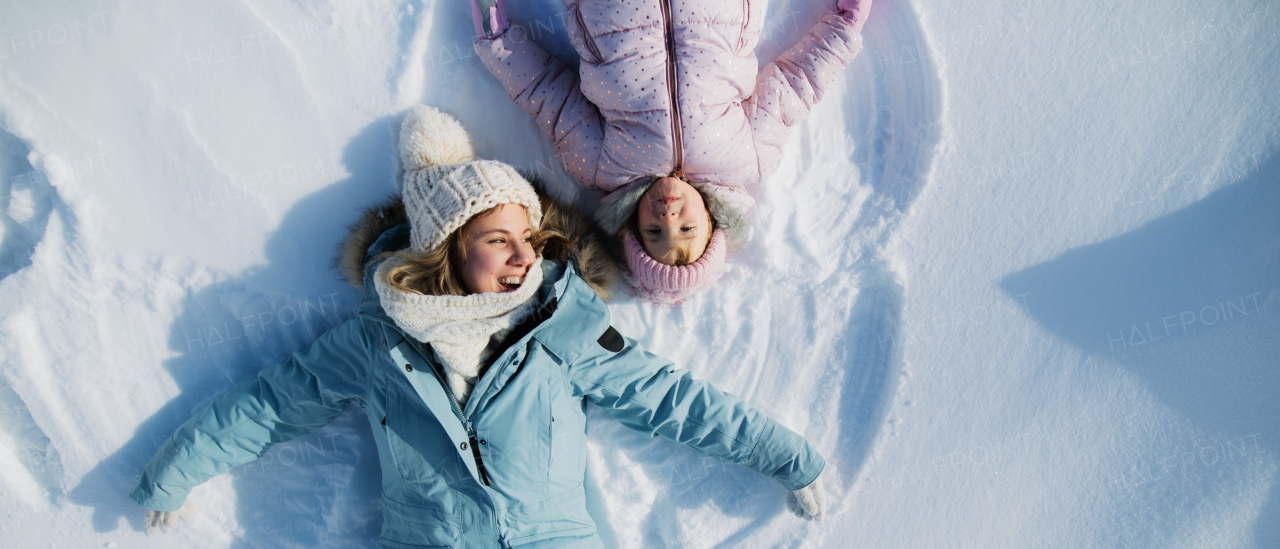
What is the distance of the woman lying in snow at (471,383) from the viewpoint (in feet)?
6.15

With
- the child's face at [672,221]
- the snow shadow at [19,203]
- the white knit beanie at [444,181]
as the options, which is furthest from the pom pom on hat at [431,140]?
the snow shadow at [19,203]

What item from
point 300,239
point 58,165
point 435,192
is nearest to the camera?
point 435,192

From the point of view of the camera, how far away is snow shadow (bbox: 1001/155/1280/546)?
227 centimetres

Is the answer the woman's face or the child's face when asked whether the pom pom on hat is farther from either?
the child's face

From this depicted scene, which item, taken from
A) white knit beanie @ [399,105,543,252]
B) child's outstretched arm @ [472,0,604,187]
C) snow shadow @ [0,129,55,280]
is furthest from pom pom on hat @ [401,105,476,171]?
snow shadow @ [0,129,55,280]

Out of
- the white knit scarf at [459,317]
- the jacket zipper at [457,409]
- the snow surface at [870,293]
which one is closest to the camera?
the white knit scarf at [459,317]

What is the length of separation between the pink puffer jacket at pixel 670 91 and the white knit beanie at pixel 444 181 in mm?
274

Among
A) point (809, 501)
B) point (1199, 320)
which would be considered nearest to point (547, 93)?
point (809, 501)

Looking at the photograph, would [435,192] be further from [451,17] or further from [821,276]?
[821,276]

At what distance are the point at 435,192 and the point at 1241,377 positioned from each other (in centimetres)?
288

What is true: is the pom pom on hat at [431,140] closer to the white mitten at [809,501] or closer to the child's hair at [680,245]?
the child's hair at [680,245]

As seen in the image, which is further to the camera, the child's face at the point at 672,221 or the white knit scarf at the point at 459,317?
the child's face at the point at 672,221

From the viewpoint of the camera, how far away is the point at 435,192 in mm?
1889

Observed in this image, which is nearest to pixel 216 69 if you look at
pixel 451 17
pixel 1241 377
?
pixel 451 17
